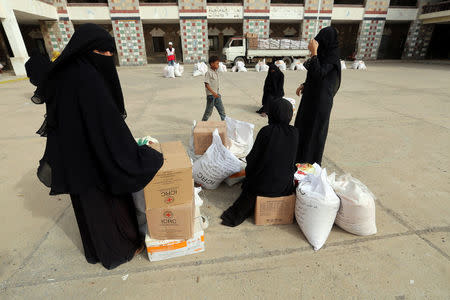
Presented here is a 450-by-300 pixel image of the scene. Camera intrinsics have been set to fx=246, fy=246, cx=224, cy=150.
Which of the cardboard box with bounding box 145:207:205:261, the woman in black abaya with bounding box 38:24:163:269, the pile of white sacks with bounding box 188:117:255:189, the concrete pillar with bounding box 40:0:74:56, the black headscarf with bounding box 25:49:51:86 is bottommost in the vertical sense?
the cardboard box with bounding box 145:207:205:261

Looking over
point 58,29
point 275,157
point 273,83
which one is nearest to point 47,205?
point 275,157

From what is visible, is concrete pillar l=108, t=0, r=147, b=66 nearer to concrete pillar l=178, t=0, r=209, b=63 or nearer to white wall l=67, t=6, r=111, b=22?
white wall l=67, t=6, r=111, b=22

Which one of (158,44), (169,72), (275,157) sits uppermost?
(158,44)

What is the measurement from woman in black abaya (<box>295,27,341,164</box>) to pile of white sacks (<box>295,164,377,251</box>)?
3.17ft

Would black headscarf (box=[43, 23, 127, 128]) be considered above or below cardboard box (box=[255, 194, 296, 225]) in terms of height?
above

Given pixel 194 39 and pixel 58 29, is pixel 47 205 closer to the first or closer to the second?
pixel 194 39

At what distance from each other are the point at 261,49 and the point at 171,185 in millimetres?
15390

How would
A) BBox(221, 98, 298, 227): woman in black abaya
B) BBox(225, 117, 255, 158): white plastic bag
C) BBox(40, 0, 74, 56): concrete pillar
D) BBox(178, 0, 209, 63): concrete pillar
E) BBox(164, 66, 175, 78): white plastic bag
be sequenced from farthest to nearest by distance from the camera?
1. BBox(178, 0, 209, 63): concrete pillar
2. BBox(40, 0, 74, 56): concrete pillar
3. BBox(164, 66, 175, 78): white plastic bag
4. BBox(225, 117, 255, 158): white plastic bag
5. BBox(221, 98, 298, 227): woman in black abaya

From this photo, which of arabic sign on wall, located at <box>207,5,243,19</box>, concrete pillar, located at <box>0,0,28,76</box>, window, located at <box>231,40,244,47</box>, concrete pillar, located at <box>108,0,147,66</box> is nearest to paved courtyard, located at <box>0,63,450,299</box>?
concrete pillar, located at <box>0,0,28,76</box>

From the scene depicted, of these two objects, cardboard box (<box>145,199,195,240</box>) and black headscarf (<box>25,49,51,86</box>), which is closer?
black headscarf (<box>25,49,51,86</box>)

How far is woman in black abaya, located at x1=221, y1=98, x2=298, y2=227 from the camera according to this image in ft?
6.54

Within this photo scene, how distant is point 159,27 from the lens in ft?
71.4

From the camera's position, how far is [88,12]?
57.2 feet

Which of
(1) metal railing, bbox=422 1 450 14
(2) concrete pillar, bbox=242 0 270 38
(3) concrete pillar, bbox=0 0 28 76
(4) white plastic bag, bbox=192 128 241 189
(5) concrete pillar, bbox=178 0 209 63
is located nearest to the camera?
(4) white plastic bag, bbox=192 128 241 189
